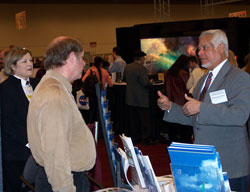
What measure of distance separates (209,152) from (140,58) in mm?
5546

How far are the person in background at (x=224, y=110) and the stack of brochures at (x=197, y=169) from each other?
0.54m

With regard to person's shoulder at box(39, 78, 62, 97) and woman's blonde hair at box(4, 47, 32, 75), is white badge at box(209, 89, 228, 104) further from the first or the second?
woman's blonde hair at box(4, 47, 32, 75)

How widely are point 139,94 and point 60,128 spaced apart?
5164mm

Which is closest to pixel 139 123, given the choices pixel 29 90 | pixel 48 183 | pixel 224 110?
pixel 29 90

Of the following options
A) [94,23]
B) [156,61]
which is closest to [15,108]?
[156,61]

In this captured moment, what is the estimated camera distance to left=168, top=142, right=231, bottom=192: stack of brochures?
5.61 feet

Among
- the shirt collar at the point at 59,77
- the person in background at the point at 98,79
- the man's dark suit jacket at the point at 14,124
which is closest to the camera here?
the shirt collar at the point at 59,77

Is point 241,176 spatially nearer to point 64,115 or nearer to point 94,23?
point 64,115

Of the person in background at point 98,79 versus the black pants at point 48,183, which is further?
the person in background at point 98,79

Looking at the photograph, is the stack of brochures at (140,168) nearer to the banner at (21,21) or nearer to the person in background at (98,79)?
the person in background at (98,79)

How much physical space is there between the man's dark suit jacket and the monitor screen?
8.18 metres

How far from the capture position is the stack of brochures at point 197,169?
1709 millimetres

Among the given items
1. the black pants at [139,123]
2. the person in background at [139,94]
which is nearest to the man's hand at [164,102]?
the person in background at [139,94]

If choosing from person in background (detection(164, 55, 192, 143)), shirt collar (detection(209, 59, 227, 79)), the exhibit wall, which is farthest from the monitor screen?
shirt collar (detection(209, 59, 227, 79))
